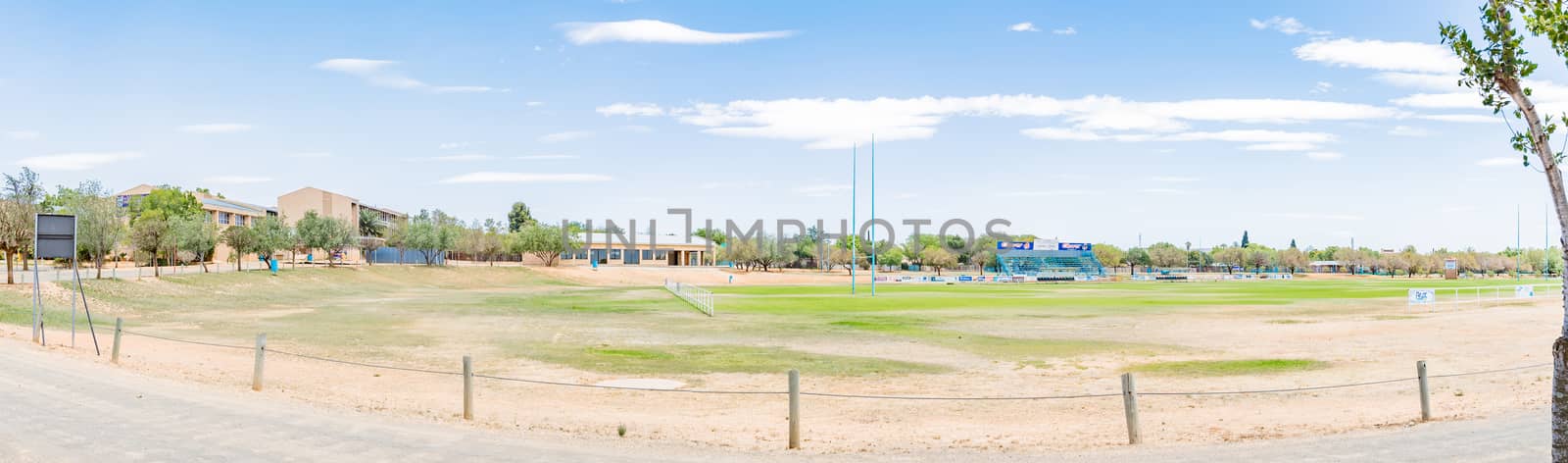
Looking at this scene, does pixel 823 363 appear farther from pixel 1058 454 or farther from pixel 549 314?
pixel 549 314

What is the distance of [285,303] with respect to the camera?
5794 centimetres

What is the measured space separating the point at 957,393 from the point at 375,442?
12.6 m

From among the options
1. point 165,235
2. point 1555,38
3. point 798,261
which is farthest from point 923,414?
point 798,261

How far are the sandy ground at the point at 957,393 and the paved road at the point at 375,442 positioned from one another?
971mm

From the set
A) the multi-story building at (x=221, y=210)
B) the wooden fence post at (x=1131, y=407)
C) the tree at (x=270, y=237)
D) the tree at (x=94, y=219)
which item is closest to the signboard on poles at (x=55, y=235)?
the wooden fence post at (x=1131, y=407)

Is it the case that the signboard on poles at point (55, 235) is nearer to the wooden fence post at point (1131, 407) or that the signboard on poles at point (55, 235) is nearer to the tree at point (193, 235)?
the wooden fence post at point (1131, 407)

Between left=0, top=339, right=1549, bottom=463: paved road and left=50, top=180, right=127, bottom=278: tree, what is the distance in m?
48.4

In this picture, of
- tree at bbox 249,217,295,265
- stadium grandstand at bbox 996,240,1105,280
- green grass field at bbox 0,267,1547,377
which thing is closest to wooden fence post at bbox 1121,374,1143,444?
green grass field at bbox 0,267,1547,377

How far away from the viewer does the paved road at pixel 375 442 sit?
41.4 feet

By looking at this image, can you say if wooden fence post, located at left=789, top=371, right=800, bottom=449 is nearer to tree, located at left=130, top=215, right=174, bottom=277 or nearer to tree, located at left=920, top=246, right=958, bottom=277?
tree, located at left=130, top=215, right=174, bottom=277

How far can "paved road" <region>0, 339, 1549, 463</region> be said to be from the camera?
41.4ft

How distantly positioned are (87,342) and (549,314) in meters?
23.2

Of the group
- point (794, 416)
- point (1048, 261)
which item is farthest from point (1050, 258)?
point (794, 416)

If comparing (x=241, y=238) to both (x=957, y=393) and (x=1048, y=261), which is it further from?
(x=1048, y=261)
